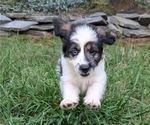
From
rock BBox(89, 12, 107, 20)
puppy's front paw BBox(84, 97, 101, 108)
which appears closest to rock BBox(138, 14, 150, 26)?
rock BBox(89, 12, 107, 20)

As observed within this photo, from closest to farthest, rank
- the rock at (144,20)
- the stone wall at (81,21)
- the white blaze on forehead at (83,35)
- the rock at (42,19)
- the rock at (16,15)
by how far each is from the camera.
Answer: the white blaze on forehead at (83,35) < the stone wall at (81,21) < the rock at (42,19) < the rock at (16,15) < the rock at (144,20)

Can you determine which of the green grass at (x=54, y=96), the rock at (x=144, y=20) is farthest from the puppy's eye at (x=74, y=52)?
the rock at (x=144, y=20)

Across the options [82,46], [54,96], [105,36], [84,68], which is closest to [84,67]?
[84,68]

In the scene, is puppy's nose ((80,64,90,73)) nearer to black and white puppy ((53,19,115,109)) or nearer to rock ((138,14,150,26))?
black and white puppy ((53,19,115,109))

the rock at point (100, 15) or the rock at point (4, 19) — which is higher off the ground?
the rock at point (100, 15)

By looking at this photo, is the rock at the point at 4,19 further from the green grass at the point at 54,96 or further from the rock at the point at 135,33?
the green grass at the point at 54,96

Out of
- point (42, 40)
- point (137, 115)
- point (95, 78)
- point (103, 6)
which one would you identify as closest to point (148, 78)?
point (137, 115)

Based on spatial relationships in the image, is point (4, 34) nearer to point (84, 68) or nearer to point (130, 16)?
point (130, 16)
